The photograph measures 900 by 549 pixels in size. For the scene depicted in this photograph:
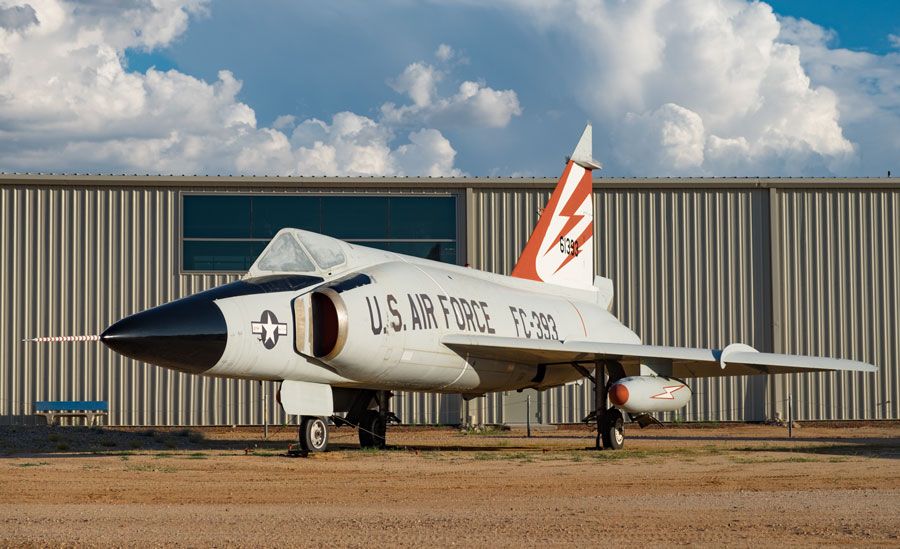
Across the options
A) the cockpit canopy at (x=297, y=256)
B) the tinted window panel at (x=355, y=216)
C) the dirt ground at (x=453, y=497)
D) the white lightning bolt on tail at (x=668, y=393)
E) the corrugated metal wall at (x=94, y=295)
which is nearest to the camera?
the dirt ground at (x=453, y=497)

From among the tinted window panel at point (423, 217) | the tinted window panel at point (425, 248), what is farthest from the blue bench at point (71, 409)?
the tinted window panel at point (423, 217)

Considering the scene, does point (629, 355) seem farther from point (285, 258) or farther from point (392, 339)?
point (285, 258)

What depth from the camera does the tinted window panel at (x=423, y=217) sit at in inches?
1215

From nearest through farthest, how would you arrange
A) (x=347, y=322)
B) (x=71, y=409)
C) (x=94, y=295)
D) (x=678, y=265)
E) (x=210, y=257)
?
(x=347, y=322) < (x=71, y=409) < (x=94, y=295) < (x=210, y=257) < (x=678, y=265)

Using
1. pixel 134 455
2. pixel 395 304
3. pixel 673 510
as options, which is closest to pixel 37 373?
pixel 134 455

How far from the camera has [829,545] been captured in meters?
7.33

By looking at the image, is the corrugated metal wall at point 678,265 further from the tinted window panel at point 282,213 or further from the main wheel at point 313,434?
the main wheel at point 313,434

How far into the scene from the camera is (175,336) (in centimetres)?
1360

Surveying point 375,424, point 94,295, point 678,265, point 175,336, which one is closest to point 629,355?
point 375,424

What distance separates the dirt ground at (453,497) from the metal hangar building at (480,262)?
11497 mm

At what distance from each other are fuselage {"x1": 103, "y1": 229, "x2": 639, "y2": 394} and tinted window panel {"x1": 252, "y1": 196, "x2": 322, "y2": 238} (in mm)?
11160

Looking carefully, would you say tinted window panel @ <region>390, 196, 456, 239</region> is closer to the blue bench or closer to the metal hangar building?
the metal hangar building

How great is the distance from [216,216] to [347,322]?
16.1 metres

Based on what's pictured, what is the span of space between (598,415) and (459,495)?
8.68 metres
